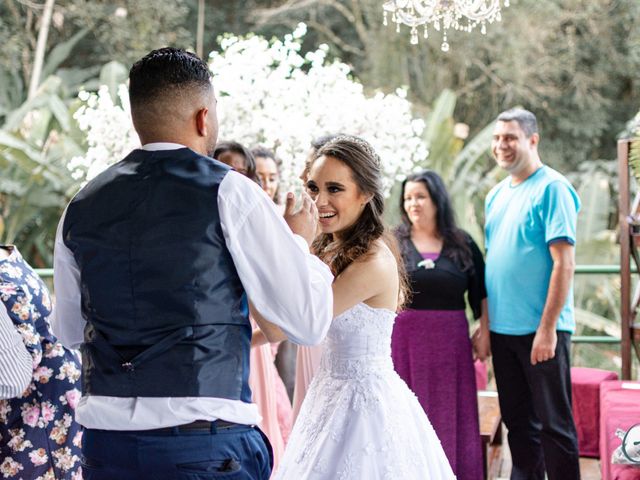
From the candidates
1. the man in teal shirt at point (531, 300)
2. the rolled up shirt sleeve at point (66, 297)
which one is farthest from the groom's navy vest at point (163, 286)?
the man in teal shirt at point (531, 300)

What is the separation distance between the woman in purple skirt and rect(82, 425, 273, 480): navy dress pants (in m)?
2.46

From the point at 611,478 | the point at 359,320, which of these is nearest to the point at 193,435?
the point at 359,320

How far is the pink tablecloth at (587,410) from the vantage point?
4914 millimetres

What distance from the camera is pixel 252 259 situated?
1.80 metres

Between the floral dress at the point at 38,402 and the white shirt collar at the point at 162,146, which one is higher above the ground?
the white shirt collar at the point at 162,146

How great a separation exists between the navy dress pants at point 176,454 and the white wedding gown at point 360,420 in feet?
2.57

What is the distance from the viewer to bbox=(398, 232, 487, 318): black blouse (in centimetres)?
426

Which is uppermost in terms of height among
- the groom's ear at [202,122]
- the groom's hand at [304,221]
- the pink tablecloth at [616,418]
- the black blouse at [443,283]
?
the groom's ear at [202,122]

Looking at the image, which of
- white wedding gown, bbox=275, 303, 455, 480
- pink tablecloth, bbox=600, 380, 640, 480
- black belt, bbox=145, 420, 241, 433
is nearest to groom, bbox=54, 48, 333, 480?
black belt, bbox=145, 420, 241, 433

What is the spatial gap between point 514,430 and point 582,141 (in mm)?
7856

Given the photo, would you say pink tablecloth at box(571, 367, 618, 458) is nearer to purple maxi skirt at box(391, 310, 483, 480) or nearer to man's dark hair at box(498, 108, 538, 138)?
purple maxi skirt at box(391, 310, 483, 480)

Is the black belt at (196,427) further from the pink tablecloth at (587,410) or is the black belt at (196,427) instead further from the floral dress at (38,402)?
the pink tablecloth at (587,410)

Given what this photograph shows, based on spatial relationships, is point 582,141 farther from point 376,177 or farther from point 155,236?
point 155,236

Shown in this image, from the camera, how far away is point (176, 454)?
178 cm
